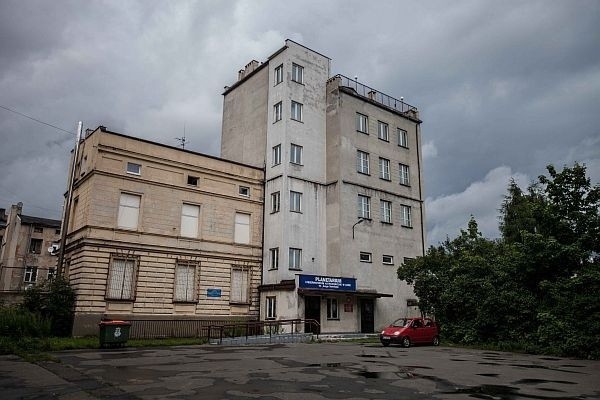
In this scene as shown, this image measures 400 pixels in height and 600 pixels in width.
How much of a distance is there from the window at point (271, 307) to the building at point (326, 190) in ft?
0.20

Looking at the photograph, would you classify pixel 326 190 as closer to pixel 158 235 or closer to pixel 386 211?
pixel 386 211

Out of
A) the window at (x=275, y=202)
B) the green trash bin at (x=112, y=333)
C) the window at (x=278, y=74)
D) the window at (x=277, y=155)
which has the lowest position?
the green trash bin at (x=112, y=333)

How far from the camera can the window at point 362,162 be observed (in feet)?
113

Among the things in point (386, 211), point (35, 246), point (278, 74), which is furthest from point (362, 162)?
point (35, 246)

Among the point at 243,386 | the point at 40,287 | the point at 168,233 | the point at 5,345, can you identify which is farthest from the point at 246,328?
the point at 243,386

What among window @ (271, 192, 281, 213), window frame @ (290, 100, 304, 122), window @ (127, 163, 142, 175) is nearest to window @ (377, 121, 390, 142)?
window frame @ (290, 100, 304, 122)

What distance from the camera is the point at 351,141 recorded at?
34312mm

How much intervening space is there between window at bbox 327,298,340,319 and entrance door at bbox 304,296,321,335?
29.0 inches

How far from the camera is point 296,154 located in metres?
32.4

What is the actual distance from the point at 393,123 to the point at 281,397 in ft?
104

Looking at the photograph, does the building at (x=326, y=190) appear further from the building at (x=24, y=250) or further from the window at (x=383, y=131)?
the building at (x=24, y=250)

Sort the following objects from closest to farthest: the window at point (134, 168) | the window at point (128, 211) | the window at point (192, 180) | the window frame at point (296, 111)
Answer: the window at point (128, 211), the window at point (134, 168), the window at point (192, 180), the window frame at point (296, 111)

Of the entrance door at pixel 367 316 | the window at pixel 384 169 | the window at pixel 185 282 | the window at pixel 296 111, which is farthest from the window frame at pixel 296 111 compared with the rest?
the entrance door at pixel 367 316

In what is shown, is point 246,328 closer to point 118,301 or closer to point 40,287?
point 118,301
